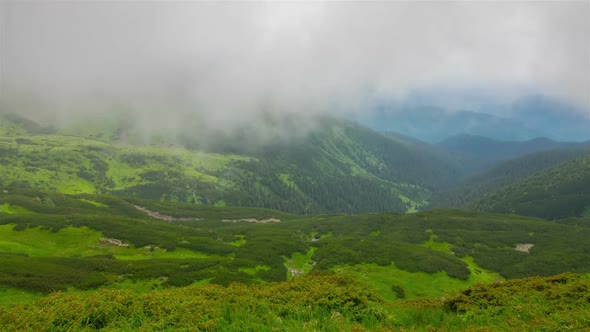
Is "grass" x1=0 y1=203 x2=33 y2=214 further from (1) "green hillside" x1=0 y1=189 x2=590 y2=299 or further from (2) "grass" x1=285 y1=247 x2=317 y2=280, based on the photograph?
(2) "grass" x1=285 y1=247 x2=317 y2=280

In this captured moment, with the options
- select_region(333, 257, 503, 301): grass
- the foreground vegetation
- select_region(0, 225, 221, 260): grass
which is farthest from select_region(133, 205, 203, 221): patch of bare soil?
the foreground vegetation

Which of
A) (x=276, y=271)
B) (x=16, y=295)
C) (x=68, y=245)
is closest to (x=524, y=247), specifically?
(x=276, y=271)

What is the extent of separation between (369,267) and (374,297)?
197ft

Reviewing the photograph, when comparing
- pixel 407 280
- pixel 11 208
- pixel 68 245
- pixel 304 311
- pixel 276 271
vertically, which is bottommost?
pixel 407 280

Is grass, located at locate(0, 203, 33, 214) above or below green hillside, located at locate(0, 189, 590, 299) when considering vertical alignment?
above

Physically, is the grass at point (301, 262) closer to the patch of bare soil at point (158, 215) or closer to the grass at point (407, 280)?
the grass at point (407, 280)

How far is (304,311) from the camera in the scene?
600 inches

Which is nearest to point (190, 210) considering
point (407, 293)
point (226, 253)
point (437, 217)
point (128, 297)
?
point (226, 253)

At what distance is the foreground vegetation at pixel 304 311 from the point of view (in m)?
13.3

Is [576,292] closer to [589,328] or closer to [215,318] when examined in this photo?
[589,328]

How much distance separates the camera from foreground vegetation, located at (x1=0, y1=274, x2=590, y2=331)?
13.3 meters

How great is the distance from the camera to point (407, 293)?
61.1m

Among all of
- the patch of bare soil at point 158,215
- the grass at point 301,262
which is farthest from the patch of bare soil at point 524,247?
the patch of bare soil at point 158,215

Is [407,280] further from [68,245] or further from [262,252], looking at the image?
[68,245]
